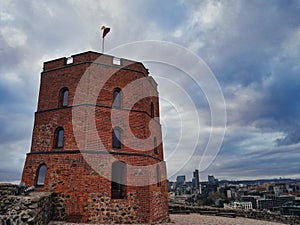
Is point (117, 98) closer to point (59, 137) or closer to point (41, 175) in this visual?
point (59, 137)

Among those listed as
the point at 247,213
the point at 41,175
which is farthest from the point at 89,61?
the point at 247,213

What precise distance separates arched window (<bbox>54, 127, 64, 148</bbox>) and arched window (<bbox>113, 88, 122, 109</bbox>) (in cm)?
329

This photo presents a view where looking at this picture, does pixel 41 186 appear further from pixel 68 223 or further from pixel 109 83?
pixel 109 83

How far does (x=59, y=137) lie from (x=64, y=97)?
2.40 meters

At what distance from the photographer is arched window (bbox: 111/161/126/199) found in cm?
1302

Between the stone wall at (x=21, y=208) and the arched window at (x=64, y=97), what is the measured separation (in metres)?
5.18

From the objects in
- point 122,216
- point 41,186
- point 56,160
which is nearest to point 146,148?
point 122,216

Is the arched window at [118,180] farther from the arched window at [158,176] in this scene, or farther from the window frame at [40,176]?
the window frame at [40,176]

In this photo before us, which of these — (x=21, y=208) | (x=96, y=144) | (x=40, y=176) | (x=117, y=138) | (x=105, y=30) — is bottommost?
(x=21, y=208)

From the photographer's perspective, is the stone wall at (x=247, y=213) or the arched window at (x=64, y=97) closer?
the arched window at (x=64, y=97)

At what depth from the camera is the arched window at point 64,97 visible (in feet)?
47.5

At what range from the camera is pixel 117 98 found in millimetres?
14938

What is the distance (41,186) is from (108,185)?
3.47 metres

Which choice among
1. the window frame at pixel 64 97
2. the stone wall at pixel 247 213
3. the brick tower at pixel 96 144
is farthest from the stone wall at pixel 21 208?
the stone wall at pixel 247 213
